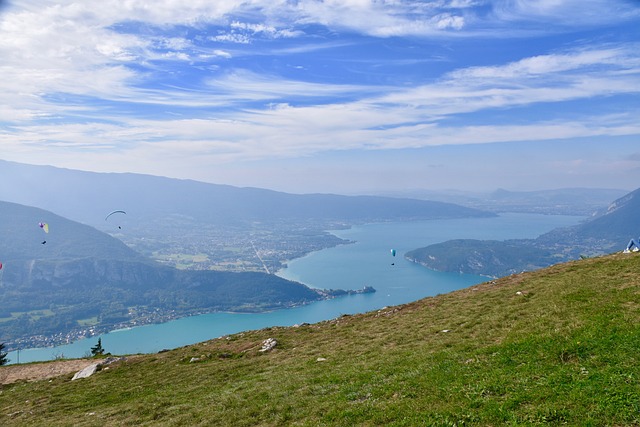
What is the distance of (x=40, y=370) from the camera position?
3070 cm

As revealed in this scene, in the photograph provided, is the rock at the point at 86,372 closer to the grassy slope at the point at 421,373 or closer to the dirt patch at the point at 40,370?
the grassy slope at the point at 421,373

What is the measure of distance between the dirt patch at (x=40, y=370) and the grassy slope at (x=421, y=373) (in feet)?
8.68

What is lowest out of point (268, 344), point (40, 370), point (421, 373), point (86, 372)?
point (40, 370)

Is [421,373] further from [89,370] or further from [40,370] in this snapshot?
[40,370]

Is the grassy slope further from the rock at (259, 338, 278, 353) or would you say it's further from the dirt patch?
the dirt patch

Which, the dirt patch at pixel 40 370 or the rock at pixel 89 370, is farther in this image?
the dirt patch at pixel 40 370

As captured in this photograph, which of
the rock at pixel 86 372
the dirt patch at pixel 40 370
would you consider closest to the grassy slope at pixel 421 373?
the rock at pixel 86 372

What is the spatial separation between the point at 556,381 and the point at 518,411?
91.0 inches

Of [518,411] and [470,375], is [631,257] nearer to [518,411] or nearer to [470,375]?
[470,375]

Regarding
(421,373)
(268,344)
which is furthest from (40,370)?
(421,373)

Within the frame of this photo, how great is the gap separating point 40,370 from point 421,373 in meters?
31.7

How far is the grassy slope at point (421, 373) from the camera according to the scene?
11523mm

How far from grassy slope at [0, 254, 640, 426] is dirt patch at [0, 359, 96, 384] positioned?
264cm

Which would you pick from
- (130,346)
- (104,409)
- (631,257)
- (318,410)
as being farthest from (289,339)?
(130,346)
